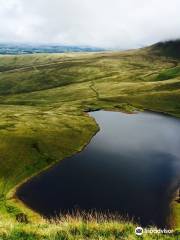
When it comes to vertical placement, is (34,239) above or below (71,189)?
above

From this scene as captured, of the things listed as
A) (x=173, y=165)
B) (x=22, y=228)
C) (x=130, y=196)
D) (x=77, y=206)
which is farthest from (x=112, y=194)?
(x=22, y=228)

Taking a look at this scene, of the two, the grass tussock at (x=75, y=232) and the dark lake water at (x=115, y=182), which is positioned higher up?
the grass tussock at (x=75, y=232)

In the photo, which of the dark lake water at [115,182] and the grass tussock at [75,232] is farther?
the dark lake water at [115,182]

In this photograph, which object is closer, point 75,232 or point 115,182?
point 75,232

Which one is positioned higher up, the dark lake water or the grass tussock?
the grass tussock

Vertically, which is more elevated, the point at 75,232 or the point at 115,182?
the point at 75,232

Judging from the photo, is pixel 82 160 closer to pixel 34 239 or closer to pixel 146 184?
pixel 146 184

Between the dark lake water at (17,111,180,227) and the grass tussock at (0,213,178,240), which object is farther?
the dark lake water at (17,111,180,227)

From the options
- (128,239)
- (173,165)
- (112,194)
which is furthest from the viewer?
(173,165)
